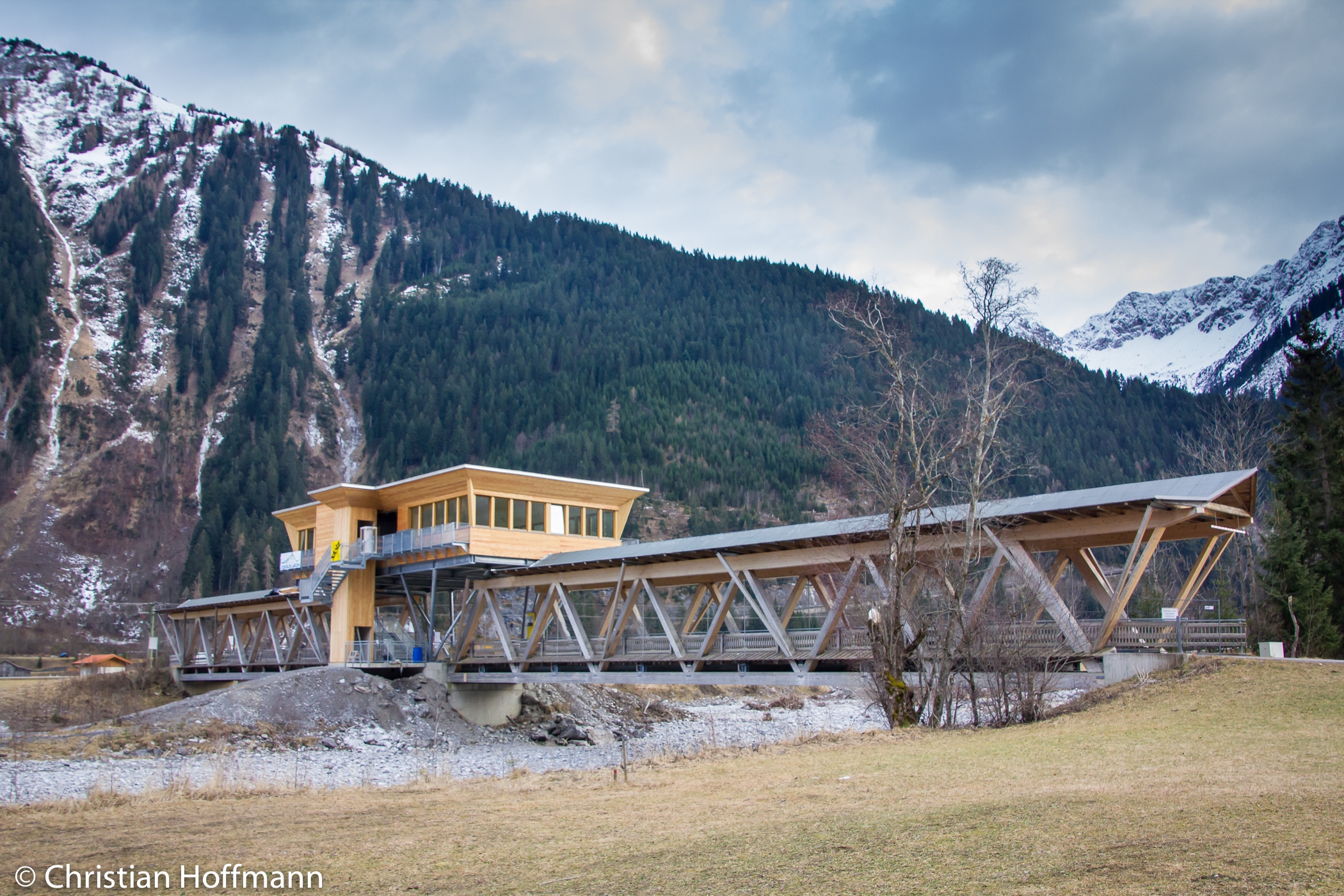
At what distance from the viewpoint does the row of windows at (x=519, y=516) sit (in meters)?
41.5

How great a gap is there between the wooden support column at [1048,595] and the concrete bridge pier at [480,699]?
1136 inches

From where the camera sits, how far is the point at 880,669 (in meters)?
22.0

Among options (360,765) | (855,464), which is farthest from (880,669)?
(360,765)

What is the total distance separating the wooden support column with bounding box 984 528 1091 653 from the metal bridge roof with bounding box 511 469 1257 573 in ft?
2.80

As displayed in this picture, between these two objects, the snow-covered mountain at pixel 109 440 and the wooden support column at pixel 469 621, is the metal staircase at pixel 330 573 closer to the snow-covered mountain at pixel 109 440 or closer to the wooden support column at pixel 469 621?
the wooden support column at pixel 469 621

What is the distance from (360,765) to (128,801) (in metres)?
16.1

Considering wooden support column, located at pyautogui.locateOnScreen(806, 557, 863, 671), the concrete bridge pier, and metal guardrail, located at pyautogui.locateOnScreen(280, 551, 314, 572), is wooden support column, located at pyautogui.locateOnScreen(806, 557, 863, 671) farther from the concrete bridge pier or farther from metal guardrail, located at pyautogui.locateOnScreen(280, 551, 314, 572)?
metal guardrail, located at pyautogui.locateOnScreen(280, 551, 314, 572)

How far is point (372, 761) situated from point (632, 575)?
10.9 m

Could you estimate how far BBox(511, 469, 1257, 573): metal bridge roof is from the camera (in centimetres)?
2120

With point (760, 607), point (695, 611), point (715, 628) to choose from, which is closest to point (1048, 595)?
point (760, 607)

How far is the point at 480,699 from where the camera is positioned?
4500 cm

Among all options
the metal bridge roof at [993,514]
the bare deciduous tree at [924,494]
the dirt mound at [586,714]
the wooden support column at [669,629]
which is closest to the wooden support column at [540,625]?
the metal bridge roof at [993,514]

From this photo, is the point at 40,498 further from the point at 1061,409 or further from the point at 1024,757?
the point at 1024,757

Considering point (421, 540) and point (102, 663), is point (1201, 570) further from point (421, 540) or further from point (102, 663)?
point (102, 663)
